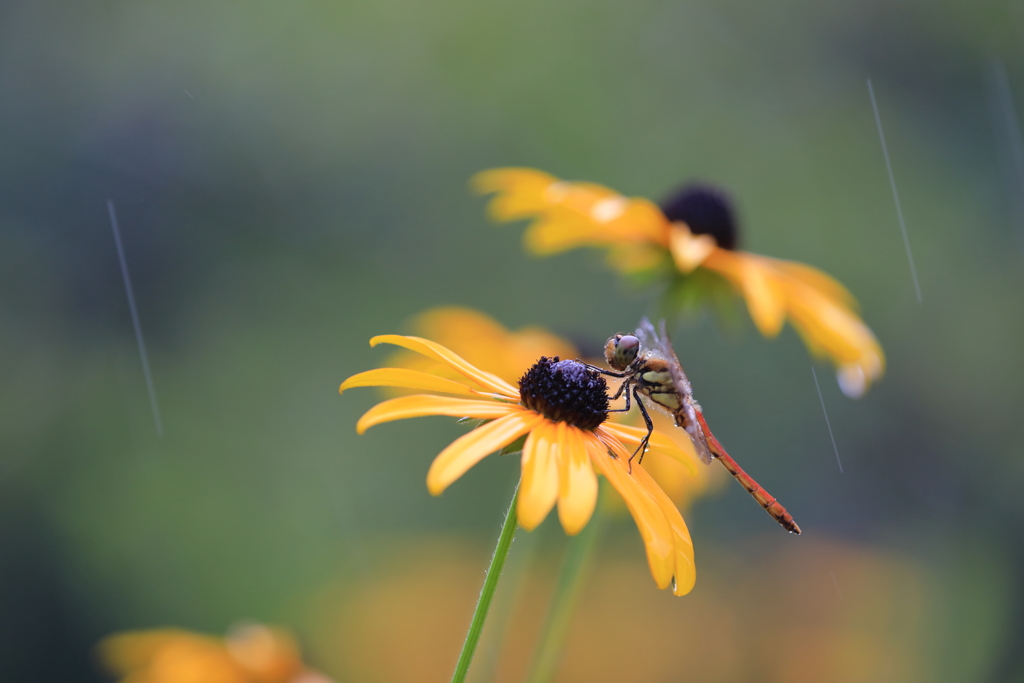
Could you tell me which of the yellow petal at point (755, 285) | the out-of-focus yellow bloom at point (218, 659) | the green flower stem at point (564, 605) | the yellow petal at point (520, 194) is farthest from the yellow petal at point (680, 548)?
the out-of-focus yellow bloom at point (218, 659)

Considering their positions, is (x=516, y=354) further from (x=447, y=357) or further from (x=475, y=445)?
(x=475, y=445)

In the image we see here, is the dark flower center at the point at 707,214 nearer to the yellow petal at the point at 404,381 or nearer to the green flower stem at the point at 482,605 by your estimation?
the yellow petal at the point at 404,381

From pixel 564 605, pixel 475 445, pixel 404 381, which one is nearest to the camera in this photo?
pixel 475 445

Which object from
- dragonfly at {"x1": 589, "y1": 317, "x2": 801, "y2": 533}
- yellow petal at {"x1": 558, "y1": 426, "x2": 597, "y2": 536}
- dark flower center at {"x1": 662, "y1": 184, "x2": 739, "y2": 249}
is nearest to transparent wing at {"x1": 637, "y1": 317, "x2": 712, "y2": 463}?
dragonfly at {"x1": 589, "y1": 317, "x2": 801, "y2": 533}

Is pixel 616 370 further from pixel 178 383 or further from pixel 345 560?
pixel 178 383

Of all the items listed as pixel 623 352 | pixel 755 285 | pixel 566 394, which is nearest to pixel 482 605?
pixel 566 394

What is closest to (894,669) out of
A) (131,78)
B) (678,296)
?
(678,296)
